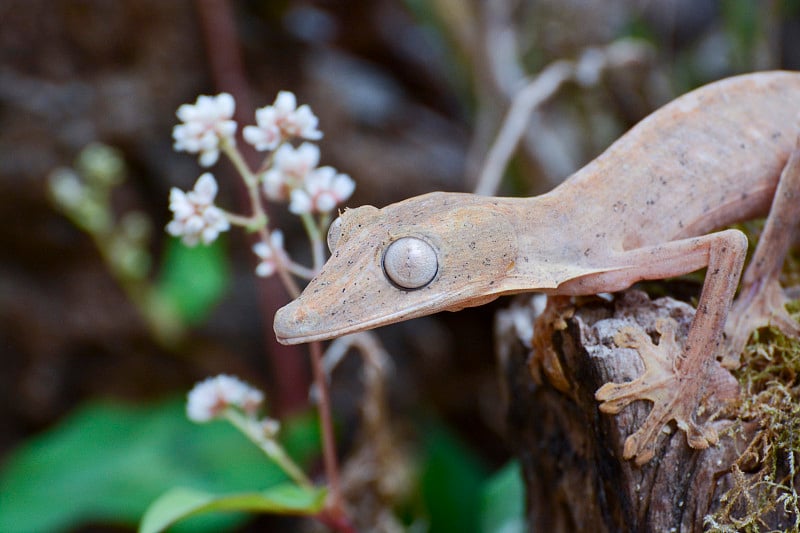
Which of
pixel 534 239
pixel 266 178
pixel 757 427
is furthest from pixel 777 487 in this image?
pixel 266 178

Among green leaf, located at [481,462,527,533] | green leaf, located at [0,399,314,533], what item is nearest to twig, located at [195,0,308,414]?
green leaf, located at [0,399,314,533]

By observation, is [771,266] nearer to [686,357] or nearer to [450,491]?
[686,357]

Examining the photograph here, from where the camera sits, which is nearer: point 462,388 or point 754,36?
point 754,36

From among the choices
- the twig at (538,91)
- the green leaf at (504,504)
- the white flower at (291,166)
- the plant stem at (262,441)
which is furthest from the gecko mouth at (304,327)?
the green leaf at (504,504)

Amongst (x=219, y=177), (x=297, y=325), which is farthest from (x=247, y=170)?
(x=219, y=177)

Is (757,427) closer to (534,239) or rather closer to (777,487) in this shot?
(777,487)

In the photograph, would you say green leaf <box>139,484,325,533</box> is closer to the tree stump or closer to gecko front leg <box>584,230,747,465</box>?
the tree stump
